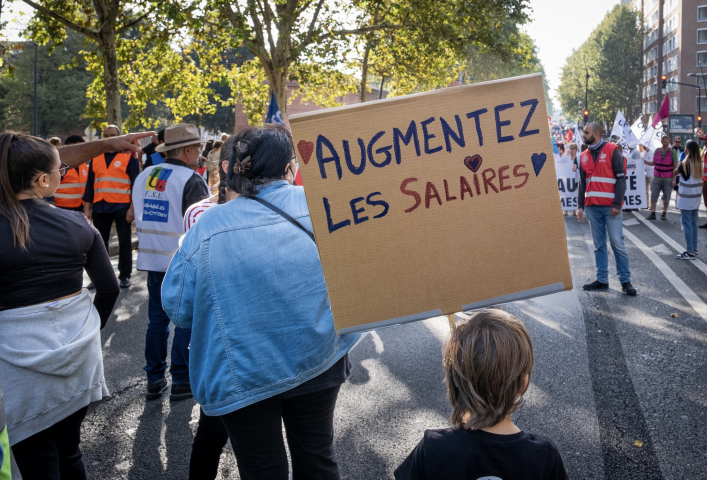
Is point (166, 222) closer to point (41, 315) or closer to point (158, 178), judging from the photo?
point (158, 178)

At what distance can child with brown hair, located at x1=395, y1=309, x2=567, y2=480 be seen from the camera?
179 centimetres

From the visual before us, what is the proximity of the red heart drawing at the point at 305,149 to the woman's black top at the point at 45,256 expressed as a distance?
1165 millimetres

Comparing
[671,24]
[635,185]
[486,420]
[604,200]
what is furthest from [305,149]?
[671,24]

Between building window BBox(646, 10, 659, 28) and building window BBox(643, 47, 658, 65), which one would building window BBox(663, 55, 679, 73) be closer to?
building window BBox(643, 47, 658, 65)

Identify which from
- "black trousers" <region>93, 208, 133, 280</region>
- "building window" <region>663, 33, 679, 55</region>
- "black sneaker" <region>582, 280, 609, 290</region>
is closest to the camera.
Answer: "black sneaker" <region>582, 280, 609, 290</region>

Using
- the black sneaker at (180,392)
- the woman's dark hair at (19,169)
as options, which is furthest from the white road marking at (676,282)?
the woman's dark hair at (19,169)

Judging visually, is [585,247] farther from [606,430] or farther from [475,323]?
[475,323]

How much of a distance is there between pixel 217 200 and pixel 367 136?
1.58m

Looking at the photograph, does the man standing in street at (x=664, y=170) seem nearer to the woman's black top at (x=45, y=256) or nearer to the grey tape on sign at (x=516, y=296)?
the grey tape on sign at (x=516, y=296)

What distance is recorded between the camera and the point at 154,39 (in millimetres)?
15523

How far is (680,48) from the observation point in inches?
2643

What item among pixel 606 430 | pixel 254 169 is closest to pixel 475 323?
pixel 254 169

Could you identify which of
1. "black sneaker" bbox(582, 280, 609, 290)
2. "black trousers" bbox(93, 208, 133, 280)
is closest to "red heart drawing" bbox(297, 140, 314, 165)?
"black sneaker" bbox(582, 280, 609, 290)

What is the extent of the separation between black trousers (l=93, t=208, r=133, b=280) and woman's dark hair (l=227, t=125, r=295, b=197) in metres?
6.41
